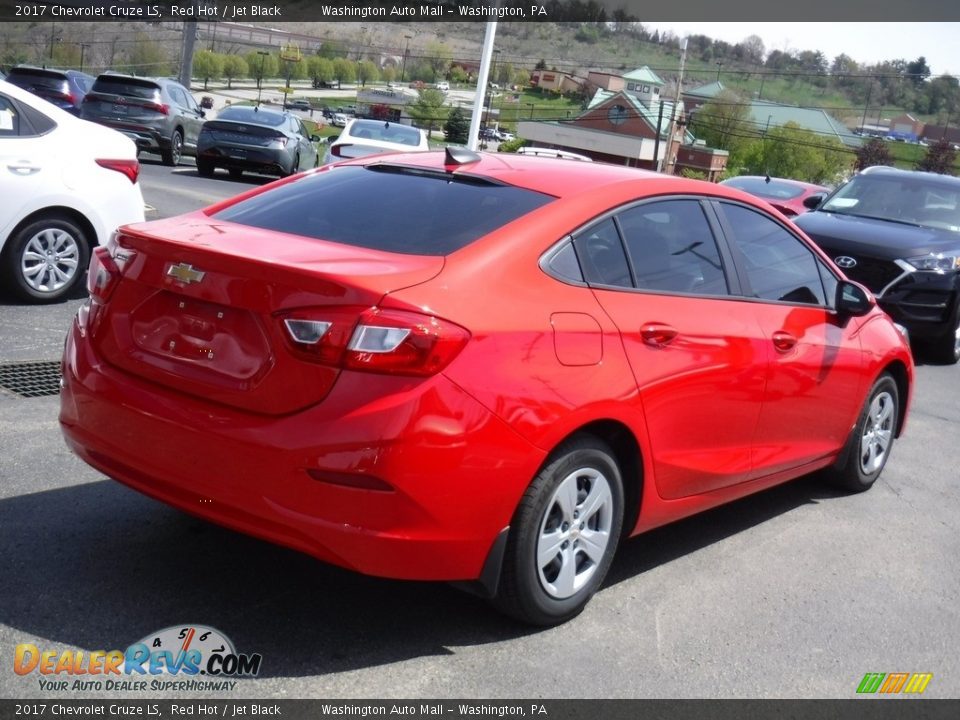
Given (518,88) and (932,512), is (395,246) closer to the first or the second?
(932,512)

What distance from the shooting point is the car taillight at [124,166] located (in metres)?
8.47

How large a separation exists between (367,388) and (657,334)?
1.31m

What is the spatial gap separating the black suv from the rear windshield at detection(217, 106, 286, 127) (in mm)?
13532

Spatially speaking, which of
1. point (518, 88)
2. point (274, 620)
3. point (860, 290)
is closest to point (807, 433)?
point (860, 290)

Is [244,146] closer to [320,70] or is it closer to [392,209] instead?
[392,209]

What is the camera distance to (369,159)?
504 centimetres

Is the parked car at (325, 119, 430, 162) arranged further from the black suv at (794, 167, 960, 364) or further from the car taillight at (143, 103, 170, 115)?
the black suv at (794, 167, 960, 364)

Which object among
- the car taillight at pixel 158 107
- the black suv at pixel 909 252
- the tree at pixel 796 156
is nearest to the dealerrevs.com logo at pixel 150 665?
the black suv at pixel 909 252

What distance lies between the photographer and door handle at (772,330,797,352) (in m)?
5.08

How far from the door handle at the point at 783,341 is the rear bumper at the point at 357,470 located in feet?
5.69

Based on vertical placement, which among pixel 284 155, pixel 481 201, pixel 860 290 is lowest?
pixel 284 155

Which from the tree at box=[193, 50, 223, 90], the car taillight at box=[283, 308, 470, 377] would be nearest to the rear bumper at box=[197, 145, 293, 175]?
the car taillight at box=[283, 308, 470, 377]

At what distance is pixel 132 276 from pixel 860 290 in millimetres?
3550

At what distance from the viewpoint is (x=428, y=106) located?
2766 inches
